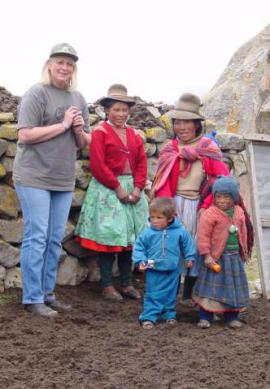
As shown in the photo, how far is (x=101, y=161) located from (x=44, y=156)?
0.92 metres

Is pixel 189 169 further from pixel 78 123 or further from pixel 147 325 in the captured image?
pixel 147 325

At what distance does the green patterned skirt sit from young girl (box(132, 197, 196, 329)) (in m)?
0.83

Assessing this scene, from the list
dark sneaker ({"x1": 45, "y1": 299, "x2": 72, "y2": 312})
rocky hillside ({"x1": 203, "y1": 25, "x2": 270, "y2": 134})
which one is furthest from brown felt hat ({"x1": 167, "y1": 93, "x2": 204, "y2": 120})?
rocky hillside ({"x1": 203, "y1": 25, "x2": 270, "y2": 134})

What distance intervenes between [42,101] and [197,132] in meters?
1.49

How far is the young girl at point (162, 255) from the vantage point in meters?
5.30

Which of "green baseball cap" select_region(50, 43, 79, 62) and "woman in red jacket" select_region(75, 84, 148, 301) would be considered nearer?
"green baseball cap" select_region(50, 43, 79, 62)

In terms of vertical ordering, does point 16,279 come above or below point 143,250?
below

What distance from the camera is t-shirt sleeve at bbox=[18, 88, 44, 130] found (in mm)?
5230

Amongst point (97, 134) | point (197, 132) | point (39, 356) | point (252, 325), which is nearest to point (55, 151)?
point (97, 134)

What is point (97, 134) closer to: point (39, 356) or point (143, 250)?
point (143, 250)

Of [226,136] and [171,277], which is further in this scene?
[226,136]

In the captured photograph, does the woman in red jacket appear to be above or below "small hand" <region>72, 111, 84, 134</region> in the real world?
below

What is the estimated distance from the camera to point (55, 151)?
5.38 metres

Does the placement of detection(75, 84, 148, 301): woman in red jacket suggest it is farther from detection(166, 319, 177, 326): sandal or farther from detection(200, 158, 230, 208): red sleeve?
detection(166, 319, 177, 326): sandal
